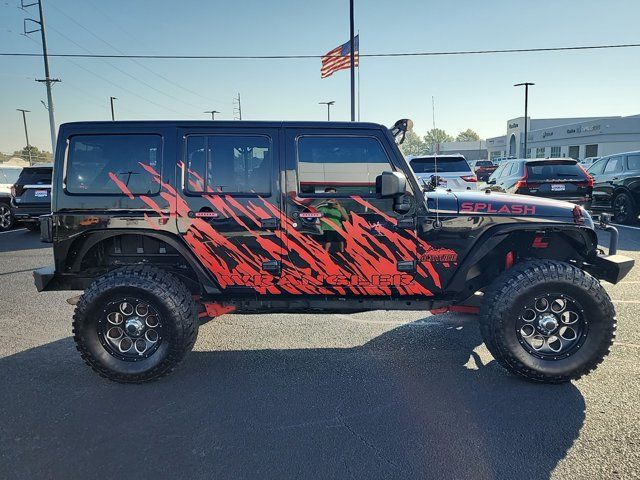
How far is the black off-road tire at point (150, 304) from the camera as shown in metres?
3.37

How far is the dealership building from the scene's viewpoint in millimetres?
44469

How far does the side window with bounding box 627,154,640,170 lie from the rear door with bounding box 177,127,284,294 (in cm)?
1062

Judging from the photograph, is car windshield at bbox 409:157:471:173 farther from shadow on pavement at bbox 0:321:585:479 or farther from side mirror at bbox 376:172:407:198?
side mirror at bbox 376:172:407:198

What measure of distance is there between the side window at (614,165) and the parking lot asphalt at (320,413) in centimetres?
848

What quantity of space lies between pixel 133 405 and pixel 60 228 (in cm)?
149

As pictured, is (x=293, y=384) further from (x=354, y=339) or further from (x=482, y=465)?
(x=482, y=465)

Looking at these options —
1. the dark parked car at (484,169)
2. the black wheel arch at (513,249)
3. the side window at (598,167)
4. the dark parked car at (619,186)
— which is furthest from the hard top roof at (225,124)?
the dark parked car at (484,169)

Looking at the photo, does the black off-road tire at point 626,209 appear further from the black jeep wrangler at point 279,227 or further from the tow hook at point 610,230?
the black jeep wrangler at point 279,227

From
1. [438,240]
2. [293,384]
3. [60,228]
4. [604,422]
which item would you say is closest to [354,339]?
[293,384]

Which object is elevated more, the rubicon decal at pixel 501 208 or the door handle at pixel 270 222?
the rubicon decal at pixel 501 208

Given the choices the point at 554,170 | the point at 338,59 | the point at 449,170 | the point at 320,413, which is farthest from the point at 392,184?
the point at 338,59

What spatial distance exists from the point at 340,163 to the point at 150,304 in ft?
5.96

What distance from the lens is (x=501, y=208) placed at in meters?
3.40

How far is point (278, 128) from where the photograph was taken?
11.2 feet
